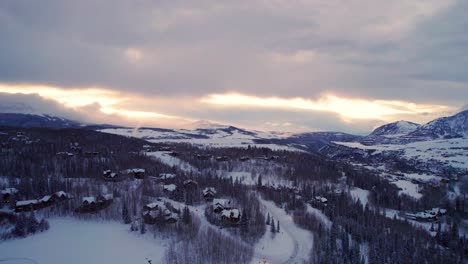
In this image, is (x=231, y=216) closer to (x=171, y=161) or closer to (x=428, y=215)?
(x=428, y=215)

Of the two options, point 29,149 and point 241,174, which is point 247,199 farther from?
point 29,149

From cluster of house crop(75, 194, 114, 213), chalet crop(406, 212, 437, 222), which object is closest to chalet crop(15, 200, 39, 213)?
cluster of house crop(75, 194, 114, 213)

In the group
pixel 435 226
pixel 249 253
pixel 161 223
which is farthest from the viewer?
pixel 435 226

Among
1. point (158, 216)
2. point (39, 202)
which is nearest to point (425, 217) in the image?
point (158, 216)

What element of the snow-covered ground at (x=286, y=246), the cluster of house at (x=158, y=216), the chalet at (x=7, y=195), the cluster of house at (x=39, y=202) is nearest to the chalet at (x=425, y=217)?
the snow-covered ground at (x=286, y=246)

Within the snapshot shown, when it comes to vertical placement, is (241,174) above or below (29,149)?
Result: below

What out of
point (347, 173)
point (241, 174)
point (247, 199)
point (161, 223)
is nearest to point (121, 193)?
point (161, 223)

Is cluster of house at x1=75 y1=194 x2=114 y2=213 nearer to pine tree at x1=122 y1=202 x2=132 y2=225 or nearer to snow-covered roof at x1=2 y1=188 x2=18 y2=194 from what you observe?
pine tree at x1=122 y1=202 x2=132 y2=225
